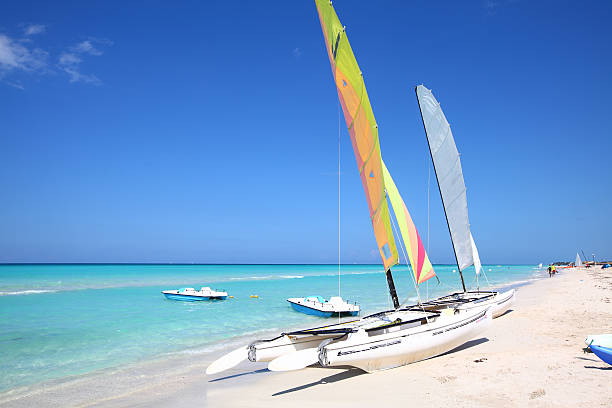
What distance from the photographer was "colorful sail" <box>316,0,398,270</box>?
957 centimetres

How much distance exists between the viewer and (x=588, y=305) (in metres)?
A: 16.8

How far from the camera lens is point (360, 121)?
32.2ft

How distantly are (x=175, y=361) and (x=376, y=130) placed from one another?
8.89 meters

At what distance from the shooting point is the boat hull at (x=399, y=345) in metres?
7.26

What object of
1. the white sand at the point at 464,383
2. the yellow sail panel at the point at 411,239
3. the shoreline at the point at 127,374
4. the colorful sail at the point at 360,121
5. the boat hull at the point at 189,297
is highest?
the colorful sail at the point at 360,121

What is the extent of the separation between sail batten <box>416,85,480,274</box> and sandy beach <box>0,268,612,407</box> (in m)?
5.49

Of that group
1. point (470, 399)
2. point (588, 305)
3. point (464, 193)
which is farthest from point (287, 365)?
point (588, 305)

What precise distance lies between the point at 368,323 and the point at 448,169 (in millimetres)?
8761

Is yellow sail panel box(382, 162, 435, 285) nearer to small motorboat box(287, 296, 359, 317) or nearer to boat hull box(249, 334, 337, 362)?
boat hull box(249, 334, 337, 362)

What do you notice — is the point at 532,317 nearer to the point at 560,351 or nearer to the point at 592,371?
the point at 560,351

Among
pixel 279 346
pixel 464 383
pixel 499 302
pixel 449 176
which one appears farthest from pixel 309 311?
pixel 464 383

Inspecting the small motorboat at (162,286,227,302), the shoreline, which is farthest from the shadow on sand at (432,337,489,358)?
the small motorboat at (162,286,227,302)

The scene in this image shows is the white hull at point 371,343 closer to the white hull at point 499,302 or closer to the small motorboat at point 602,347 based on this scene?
the small motorboat at point 602,347

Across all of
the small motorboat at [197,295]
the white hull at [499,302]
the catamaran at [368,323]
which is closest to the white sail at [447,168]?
the white hull at [499,302]
